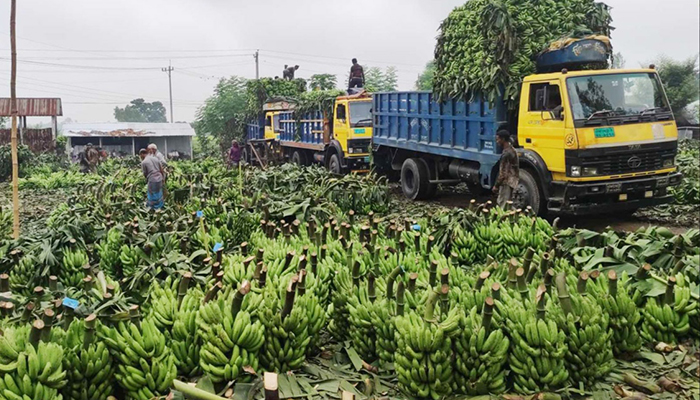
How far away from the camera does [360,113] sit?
52.2 ft

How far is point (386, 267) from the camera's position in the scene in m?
4.75

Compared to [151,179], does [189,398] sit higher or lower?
lower

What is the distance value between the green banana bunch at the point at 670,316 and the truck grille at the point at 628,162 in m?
4.96

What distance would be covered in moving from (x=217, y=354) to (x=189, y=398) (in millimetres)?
331

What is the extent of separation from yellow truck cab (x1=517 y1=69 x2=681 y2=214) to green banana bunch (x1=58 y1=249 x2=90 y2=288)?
6.53m

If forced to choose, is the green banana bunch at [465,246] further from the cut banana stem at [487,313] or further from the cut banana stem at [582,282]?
the cut banana stem at [487,313]

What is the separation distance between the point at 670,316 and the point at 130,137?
33.8 m

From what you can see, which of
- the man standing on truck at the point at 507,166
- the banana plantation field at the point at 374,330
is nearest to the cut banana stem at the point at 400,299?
the banana plantation field at the point at 374,330

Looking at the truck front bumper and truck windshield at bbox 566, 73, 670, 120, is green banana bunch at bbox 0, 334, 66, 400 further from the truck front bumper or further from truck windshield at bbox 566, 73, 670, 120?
truck windshield at bbox 566, 73, 670, 120

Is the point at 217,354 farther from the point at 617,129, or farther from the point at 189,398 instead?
the point at 617,129

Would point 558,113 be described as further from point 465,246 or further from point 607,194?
point 465,246

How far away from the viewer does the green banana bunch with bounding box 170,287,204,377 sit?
3527mm

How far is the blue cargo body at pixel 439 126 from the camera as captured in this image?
1027 centimetres

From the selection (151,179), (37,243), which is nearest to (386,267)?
(37,243)
